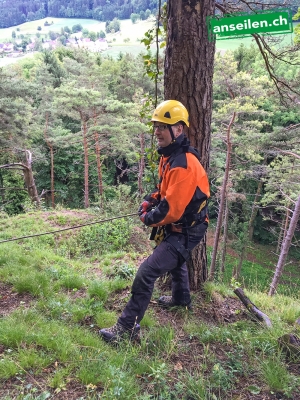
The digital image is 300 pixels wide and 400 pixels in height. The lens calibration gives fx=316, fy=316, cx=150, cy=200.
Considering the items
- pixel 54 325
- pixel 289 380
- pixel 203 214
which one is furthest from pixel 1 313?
pixel 289 380

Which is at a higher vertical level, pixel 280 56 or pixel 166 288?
pixel 280 56

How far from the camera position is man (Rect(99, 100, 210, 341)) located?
2.73 m

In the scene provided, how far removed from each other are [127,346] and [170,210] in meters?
1.34

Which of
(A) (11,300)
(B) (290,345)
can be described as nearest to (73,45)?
(A) (11,300)

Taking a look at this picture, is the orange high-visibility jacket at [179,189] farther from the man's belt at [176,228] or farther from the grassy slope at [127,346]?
the grassy slope at [127,346]

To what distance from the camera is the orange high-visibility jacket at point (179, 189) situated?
2703 mm

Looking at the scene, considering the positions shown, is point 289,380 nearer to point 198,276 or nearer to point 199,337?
point 199,337

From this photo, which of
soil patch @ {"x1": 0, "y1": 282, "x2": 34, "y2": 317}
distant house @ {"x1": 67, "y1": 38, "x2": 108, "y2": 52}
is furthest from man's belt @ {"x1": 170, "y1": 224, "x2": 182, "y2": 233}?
distant house @ {"x1": 67, "y1": 38, "x2": 108, "y2": 52}

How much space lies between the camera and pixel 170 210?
2.73 metres

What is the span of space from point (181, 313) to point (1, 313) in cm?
204

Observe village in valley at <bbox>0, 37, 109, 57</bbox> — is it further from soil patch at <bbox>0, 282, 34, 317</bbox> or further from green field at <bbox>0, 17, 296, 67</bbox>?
soil patch at <bbox>0, 282, 34, 317</bbox>

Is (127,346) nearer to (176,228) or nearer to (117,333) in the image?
(117,333)

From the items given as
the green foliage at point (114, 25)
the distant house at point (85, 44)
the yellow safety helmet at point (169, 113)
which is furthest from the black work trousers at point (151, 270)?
the green foliage at point (114, 25)

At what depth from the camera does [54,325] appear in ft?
10.4
